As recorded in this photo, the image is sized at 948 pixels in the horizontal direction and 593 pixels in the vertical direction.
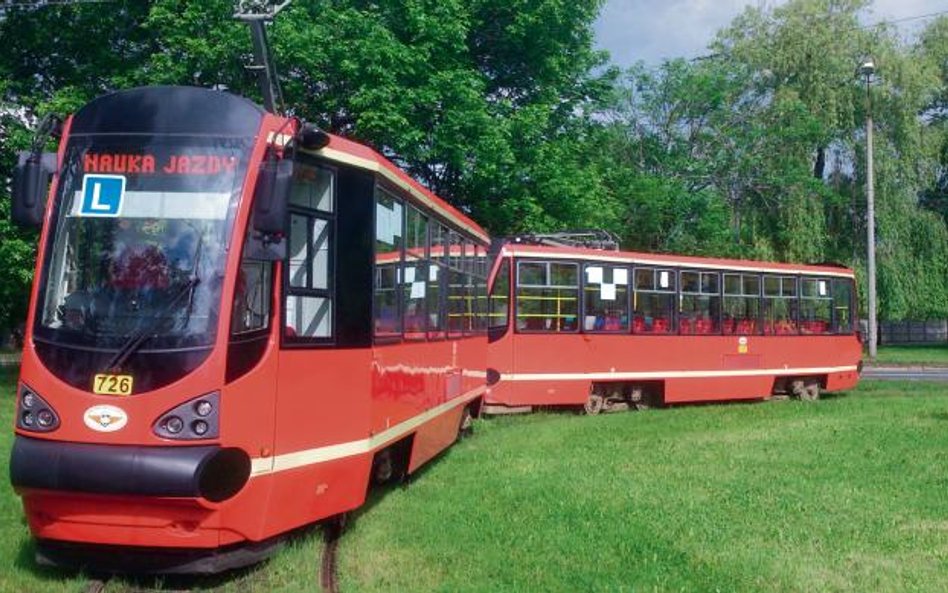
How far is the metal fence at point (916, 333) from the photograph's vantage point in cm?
5953

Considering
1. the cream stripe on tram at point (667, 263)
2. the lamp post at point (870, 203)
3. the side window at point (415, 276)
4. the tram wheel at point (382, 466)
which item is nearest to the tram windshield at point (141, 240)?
the side window at point (415, 276)

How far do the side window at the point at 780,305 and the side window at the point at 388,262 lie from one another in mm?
14298

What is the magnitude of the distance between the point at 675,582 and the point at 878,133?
33.3m

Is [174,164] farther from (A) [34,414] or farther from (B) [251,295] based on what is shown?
(A) [34,414]

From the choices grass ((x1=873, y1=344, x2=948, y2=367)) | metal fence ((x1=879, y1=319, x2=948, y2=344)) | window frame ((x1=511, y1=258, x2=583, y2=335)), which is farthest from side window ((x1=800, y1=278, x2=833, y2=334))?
metal fence ((x1=879, y1=319, x2=948, y2=344))

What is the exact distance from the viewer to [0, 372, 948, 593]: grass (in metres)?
6.74

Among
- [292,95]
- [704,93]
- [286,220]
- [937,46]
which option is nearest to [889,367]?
[704,93]

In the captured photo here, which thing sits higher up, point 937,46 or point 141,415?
point 937,46

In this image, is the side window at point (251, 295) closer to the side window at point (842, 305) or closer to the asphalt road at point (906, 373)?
the side window at point (842, 305)

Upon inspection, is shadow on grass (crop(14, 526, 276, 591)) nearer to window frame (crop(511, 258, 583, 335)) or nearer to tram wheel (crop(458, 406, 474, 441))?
tram wheel (crop(458, 406, 474, 441))

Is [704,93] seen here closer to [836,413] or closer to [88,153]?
[836,413]

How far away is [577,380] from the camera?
18453mm

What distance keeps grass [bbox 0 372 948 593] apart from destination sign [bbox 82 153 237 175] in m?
2.71

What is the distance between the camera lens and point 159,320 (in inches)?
258
